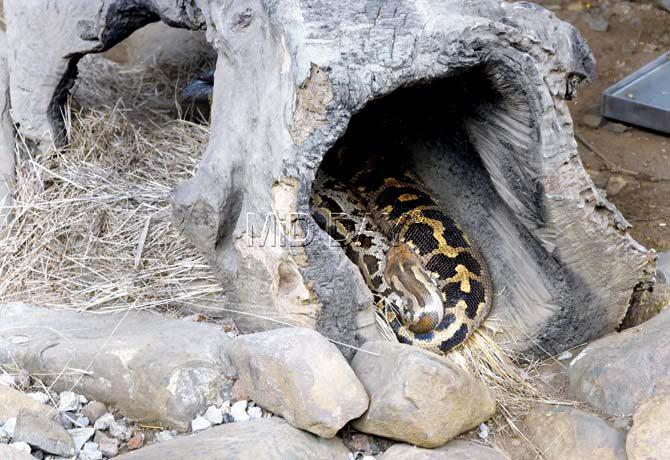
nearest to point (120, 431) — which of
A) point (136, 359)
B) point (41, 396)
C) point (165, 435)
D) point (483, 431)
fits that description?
A: point (165, 435)

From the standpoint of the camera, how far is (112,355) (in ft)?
12.5

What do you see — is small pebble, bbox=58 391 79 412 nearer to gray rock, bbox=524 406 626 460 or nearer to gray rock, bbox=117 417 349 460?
gray rock, bbox=117 417 349 460

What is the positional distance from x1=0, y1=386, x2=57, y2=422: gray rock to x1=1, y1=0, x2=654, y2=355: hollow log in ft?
3.25

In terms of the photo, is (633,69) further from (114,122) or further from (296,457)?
(296,457)

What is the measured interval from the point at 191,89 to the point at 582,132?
318 centimetres

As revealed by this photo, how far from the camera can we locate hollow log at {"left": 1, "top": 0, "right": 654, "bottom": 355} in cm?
364

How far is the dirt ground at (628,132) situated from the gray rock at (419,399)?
8.30 ft

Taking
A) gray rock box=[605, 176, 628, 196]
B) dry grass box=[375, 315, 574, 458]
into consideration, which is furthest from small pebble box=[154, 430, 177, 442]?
gray rock box=[605, 176, 628, 196]

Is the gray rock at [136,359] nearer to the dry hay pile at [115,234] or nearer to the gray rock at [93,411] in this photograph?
the gray rock at [93,411]

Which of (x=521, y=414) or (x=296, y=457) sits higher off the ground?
(x=296, y=457)

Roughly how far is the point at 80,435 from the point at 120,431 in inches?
6.5

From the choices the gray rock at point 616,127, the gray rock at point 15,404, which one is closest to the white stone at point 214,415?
the gray rock at point 15,404

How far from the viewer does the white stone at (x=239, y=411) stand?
11.8 ft

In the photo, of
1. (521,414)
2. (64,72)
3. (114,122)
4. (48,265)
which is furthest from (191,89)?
(521,414)
